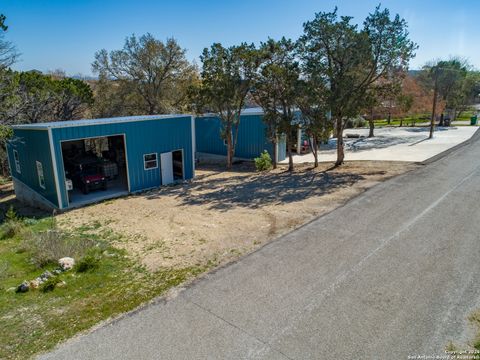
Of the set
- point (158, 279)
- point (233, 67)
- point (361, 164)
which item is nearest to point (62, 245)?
point (158, 279)

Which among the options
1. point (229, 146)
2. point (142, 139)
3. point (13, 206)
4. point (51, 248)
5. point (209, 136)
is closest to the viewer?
point (51, 248)

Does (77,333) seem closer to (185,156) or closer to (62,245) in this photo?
(62,245)

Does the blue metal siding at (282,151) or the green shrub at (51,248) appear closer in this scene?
the green shrub at (51,248)

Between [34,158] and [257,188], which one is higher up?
[34,158]

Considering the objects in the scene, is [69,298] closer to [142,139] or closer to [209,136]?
[142,139]

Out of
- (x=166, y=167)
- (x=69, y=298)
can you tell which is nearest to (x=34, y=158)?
(x=166, y=167)

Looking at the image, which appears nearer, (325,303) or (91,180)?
(325,303)

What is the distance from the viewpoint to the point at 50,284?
705 centimetres

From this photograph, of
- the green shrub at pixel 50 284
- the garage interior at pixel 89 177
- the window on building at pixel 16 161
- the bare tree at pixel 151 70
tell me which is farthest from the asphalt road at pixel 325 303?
the bare tree at pixel 151 70

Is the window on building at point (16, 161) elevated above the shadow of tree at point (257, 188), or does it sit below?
above

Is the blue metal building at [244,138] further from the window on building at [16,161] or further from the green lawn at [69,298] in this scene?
the green lawn at [69,298]

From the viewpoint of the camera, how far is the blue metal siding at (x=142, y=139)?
46.4 ft

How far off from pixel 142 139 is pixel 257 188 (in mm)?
6361

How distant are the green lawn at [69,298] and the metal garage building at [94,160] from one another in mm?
6266
